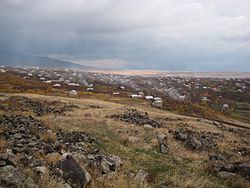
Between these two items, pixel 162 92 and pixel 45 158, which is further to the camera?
pixel 162 92

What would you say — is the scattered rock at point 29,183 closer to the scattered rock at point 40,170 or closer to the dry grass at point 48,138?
the scattered rock at point 40,170

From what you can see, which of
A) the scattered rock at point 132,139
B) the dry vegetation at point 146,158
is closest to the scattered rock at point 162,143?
the dry vegetation at point 146,158

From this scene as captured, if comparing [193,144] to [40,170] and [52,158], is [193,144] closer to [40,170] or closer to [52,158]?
[52,158]

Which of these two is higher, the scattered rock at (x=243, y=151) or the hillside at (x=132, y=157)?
the hillside at (x=132, y=157)

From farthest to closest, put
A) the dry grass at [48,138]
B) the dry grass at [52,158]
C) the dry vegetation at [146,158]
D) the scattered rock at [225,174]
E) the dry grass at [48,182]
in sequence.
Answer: the dry grass at [48,138] → the scattered rock at [225,174] → the dry grass at [52,158] → the dry vegetation at [146,158] → the dry grass at [48,182]

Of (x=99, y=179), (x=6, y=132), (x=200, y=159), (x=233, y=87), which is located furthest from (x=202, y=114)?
(x=233, y=87)

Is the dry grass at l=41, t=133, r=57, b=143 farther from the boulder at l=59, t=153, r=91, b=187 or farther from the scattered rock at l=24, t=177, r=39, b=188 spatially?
the scattered rock at l=24, t=177, r=39, b=188

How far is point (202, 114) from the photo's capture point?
67.5m

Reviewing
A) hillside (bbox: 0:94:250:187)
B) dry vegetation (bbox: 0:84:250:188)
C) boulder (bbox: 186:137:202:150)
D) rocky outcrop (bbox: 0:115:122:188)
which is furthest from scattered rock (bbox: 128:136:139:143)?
boulder (bbox: 186:137:202:150)

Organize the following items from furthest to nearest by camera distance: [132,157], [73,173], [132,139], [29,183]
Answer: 1. [132,139]
2. [132,157]
3. [73,173]
4. [29,183]

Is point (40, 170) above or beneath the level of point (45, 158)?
above

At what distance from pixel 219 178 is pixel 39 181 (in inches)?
357

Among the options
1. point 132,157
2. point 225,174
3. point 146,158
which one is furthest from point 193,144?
point 225,174

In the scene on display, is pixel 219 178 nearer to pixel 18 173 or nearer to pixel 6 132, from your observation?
pixel 18 173
